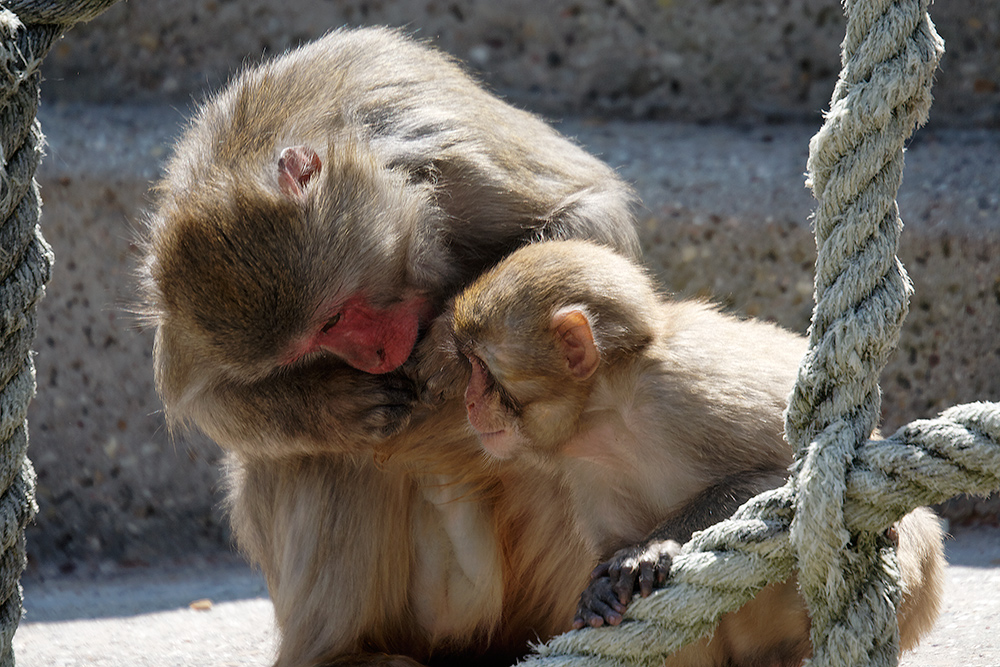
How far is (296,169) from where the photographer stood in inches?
112

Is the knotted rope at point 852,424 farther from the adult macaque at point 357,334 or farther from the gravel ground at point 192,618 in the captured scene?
the gravel ground at point 192,618

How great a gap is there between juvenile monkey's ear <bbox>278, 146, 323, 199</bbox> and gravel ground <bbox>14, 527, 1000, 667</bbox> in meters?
1.52

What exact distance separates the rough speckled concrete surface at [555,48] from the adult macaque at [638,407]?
301 cm

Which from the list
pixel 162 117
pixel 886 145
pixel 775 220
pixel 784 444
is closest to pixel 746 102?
pixel 775 220

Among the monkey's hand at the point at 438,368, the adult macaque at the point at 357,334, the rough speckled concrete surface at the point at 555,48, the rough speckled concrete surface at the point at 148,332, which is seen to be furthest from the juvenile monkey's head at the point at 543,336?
the rough speckled concrete surface at the point at 555,48

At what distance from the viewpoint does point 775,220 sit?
4637mm

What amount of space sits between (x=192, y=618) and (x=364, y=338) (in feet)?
5.70

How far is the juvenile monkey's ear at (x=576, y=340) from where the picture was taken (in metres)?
2.43

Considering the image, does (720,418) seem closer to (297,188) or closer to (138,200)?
(297,188)

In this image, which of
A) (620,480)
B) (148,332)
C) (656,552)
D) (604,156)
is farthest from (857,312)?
(148,332)

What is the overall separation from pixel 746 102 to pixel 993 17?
123 cm

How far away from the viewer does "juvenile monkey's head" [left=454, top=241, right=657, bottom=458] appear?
248cm

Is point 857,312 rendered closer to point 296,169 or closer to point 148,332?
point 296,169

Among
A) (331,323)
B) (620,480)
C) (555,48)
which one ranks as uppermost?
(555,48)
